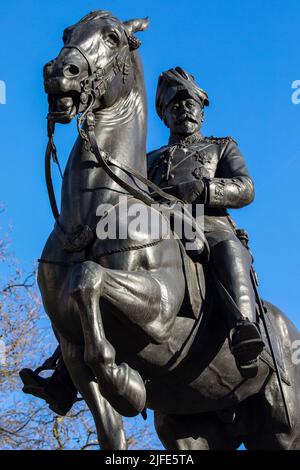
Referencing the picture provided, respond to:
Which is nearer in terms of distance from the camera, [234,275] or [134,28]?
[234,275]

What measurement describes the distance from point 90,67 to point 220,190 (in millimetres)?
1272

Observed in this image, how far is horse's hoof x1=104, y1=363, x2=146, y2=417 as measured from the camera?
4.42m

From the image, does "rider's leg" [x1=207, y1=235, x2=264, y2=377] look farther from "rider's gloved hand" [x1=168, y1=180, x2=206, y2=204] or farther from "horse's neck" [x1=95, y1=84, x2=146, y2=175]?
"horse's neck" [x1=95, y1=84, x2=146, y2=175]

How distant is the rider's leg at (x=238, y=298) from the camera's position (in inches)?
205

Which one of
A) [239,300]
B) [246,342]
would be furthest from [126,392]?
[239,300]

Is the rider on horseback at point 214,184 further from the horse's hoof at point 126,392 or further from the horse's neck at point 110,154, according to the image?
the horse's hoof at point 126,392

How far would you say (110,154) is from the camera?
17.4ft

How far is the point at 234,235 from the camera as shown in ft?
19.6

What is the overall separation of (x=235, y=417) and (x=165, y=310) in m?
1.65

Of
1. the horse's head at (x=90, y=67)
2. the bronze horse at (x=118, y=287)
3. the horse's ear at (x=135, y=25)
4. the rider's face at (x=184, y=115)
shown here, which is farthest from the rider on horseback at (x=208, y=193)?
the horse's head at (x=90, y=67)

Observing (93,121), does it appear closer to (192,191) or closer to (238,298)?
(192,191)

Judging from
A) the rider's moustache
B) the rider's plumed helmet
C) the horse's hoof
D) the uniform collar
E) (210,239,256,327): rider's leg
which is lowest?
the horse's hoof

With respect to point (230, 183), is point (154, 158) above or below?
above

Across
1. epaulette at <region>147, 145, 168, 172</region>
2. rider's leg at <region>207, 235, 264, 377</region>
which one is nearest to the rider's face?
epaulette at <region>147, 145, 168, 172</region>
